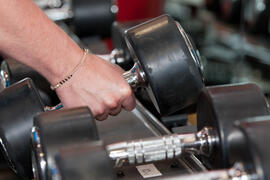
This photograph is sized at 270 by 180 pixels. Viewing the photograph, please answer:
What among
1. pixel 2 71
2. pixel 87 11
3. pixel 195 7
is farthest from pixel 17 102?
pixel 195 7

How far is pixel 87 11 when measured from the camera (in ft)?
5.49

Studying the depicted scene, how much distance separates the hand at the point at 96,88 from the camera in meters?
0.86

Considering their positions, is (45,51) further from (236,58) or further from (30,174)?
(236,58)

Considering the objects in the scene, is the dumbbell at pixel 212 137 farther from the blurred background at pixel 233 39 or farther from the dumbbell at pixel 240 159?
the blurred background at pixel 233 39

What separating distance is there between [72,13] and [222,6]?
5.74 ft

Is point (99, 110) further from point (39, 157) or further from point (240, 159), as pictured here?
point (240, 159)

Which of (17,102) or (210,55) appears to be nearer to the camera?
(17,102)

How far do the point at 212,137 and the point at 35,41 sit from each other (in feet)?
1.18

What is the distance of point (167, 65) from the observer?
2.69 ft

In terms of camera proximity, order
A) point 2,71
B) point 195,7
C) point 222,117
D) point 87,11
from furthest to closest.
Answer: point 195,7 → point 87,11 → point 2,71 → point 222,117

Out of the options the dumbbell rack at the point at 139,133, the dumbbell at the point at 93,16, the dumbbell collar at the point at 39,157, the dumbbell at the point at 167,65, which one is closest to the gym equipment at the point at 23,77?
the dumbbell rack at the point at 139,133

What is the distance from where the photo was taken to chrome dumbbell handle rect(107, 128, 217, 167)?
663 millimetres

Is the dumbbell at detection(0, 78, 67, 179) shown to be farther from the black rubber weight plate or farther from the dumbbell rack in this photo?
the black rubber weight plate

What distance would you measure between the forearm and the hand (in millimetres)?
23
